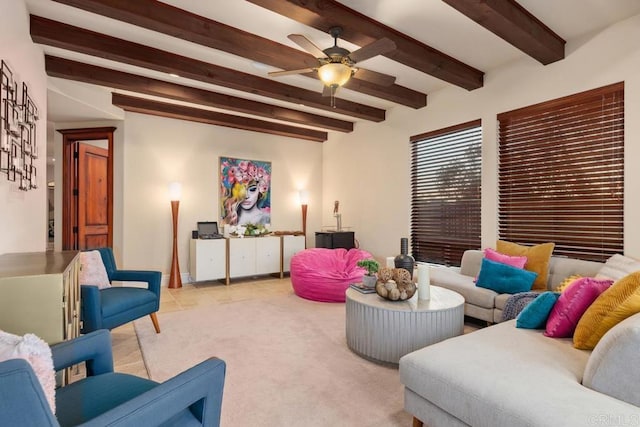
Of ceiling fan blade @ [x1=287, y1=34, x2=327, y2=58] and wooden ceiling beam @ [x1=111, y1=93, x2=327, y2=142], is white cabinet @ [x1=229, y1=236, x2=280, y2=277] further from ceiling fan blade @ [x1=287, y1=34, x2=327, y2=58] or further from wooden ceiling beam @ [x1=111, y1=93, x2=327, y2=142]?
ceiling fan blade @ [x1=287, y1=34, x2=327, y2=58]

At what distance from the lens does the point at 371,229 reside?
5586mm

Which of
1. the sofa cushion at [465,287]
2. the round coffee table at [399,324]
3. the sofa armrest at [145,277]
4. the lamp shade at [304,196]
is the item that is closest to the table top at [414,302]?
the round coffee table at [399,324]

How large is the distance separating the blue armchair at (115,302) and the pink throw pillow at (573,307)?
302cm

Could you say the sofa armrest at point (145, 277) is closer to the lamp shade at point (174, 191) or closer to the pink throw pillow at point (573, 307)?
the lamp shade at point (174, 191)

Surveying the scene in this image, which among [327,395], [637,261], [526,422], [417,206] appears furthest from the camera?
[417,206]

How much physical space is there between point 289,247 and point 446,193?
2.77m

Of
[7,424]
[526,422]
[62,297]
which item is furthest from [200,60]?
[526,422]

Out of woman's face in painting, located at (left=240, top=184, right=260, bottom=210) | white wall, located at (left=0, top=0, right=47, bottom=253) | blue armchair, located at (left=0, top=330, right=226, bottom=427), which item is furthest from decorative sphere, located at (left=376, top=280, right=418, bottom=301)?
woman's face in painting, located at (left=240, top=184, right=260, bottom=210)

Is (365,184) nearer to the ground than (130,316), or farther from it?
farther from it

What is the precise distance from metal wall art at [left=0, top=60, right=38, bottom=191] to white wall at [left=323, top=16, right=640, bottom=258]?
4133mm

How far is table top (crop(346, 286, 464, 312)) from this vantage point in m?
2.47

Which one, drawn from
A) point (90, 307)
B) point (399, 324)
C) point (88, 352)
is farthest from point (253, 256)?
point (88, 352)

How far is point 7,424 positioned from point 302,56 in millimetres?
3317

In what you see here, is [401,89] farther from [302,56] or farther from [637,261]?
[637,261]
